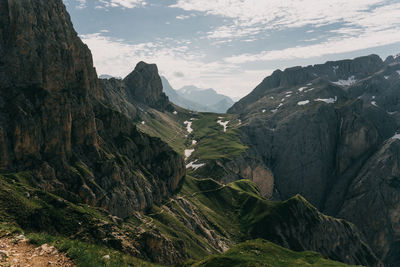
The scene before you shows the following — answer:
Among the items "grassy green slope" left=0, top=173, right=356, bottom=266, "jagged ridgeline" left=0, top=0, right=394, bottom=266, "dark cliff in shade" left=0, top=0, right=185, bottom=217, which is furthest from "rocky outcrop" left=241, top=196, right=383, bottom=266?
"dark cliff in shade" left=0, top=0, right=185, bottom=217

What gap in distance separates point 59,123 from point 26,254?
78.6 metres

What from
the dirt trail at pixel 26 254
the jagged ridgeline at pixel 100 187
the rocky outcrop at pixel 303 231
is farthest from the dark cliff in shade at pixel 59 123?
the dirt trail at pixel 26 254

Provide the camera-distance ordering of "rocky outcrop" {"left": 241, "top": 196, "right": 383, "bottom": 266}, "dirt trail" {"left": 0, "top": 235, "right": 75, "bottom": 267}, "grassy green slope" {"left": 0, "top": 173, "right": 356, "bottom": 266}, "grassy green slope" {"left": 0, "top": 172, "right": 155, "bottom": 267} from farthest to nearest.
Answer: "rocky outcrop" {"left": 241, "top": 196, "right": 383, "bottom": 266}, "grassy green slope" {"left": 0, "top": 172, "right": 155, "bottom": 267}, "grassy green slope" {"left": 0, "top": 173, "right": 356, "bottom": 266}, "dirt trail" {"left": 0, "top": 235, "right": 75, "bottom": 267}

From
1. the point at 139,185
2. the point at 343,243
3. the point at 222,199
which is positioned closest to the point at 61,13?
the point at 139,185

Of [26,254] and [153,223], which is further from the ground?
[26,254]

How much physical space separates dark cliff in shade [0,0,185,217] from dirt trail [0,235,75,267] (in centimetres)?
5277

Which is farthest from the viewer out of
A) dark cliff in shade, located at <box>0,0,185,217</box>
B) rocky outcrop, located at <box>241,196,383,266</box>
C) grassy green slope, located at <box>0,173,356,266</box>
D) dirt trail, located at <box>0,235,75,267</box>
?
rocky outcrop, located at <box>241,196,383,266</box>

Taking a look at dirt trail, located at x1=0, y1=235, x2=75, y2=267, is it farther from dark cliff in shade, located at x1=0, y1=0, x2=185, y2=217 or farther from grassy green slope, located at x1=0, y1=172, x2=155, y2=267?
dark cliff in shade, located at x1=0, y1=0, x2=185, y2=217

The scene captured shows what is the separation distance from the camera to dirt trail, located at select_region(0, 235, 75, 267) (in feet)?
69.1

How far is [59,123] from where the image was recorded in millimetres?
93625

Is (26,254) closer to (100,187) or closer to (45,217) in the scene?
(45,217)

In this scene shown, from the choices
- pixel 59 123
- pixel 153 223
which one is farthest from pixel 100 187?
pixel 59 123

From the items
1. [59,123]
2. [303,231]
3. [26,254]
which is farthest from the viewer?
[303,231]

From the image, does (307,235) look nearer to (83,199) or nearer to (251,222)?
(251,222)
